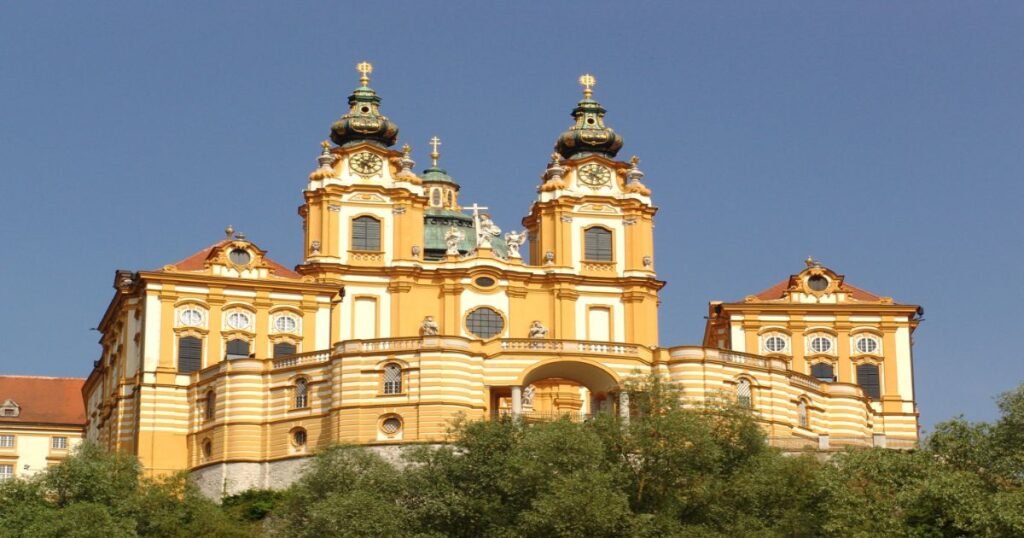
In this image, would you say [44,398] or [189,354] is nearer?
[189,354]

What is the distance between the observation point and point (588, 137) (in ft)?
347

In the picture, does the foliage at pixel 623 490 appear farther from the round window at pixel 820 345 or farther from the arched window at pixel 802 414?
the round window at pixel 820 345

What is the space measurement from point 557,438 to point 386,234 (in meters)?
35.0

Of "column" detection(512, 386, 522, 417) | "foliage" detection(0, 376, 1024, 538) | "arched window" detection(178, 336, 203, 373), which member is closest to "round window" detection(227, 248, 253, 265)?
"arched window" detection(178, 336, 203, 373)

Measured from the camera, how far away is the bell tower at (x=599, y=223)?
102m

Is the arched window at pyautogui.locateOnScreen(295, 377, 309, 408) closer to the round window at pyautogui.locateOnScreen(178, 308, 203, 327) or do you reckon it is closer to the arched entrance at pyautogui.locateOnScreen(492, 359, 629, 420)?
the round window at pyautogui.locateOnScreen(178, 308, 203, 327)

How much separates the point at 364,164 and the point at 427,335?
62.2 feet

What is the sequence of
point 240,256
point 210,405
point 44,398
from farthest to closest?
point 44,398 → point 240,256 → point 210,405

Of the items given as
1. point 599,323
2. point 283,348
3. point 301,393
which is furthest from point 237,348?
point 599,323

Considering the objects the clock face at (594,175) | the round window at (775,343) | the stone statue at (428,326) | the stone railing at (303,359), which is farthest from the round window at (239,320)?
the round window at (775,343)

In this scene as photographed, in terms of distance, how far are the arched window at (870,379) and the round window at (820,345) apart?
6.11ft

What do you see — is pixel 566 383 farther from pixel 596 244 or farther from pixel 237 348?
pixel 237 348

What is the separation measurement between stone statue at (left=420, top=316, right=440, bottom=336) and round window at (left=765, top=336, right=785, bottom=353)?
17051mm

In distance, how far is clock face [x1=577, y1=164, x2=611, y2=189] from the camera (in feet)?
344
